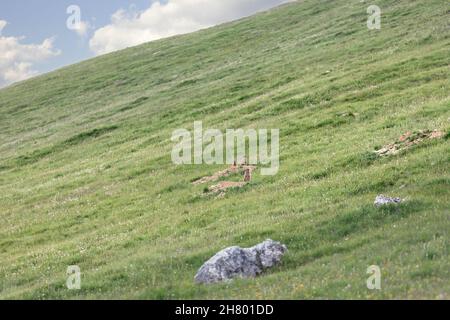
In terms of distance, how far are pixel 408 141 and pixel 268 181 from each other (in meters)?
7.07

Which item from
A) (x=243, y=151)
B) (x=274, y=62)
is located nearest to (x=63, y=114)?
(x=274, y=62)

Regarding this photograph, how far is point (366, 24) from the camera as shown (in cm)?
7256

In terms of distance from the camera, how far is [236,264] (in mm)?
16328

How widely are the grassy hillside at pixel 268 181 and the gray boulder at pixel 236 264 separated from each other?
17.1 inches

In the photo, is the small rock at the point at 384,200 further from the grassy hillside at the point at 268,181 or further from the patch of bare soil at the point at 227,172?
the patch of bare soil at the point at 227,172

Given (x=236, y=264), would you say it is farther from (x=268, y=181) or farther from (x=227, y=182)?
(x=227, y=182)

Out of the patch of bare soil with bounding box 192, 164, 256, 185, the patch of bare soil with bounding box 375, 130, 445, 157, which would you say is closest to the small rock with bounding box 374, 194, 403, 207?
the patch of bare soil with bounding box 375, 130, 445, 157

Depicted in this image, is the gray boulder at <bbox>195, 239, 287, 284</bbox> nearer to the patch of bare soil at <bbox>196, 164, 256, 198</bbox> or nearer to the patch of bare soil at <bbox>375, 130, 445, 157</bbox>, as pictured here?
the patch of bare soil at <bbox>196, 164, 256, 198</bbox>

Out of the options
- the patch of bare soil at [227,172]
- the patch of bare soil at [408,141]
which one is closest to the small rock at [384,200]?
the patch of bare soil at [408,141]

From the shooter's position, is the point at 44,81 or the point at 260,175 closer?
the point at 260,175

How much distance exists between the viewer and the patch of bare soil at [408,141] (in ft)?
85.7

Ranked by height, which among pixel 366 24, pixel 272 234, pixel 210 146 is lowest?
pixel 272 234
